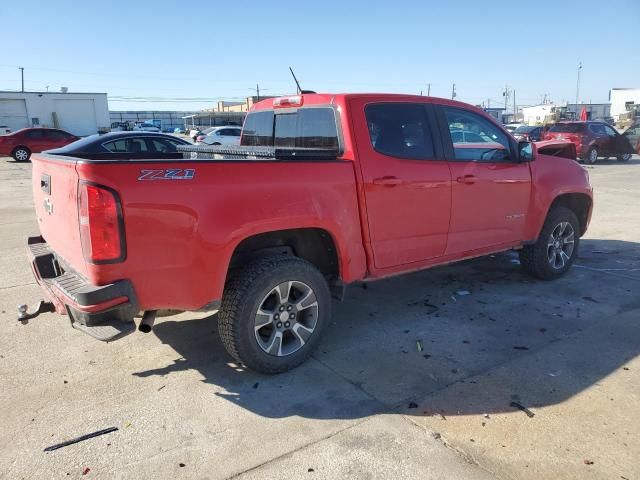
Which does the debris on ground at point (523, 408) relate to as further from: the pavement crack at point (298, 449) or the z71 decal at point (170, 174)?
the z71 decal at point (170, 174)

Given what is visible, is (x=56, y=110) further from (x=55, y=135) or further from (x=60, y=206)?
(x=60, y=206)

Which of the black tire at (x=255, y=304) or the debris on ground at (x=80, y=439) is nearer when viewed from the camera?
the debris on ground at (x=80, y=439)

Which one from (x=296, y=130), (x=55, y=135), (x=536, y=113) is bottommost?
(x=296, y=130)

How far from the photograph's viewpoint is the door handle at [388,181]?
4082 mm

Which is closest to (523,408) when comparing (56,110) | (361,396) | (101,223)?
(361,396)

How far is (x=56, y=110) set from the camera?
48.6 meters

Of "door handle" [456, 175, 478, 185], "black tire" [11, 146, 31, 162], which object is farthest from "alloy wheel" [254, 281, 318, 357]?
"black tire" [11, 146, 31, 162]

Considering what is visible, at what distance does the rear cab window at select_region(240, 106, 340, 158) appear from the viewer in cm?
421

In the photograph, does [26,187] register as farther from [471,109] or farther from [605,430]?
[605,430]

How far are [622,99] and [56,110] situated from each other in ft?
191

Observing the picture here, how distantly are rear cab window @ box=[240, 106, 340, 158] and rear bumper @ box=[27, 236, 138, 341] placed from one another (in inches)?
70.6

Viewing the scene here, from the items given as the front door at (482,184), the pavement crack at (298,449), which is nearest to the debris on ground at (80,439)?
the pavement crack at (298,449)

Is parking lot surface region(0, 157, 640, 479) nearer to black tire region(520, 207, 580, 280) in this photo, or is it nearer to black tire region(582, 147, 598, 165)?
black tire region(520, 207, 580, 280)

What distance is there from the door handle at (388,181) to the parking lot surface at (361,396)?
4.35 feet
